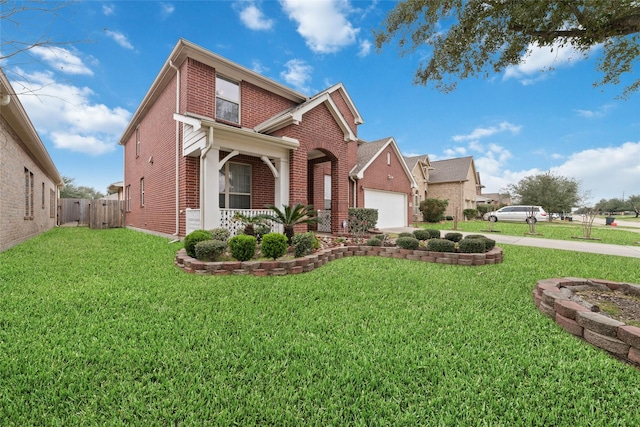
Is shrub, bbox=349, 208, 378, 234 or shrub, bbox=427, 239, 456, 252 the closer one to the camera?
shrub, bbox=427, 239, 456, 252

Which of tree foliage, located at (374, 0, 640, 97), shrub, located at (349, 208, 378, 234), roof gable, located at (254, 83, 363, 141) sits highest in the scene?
roof gable, located at (254, 83, 363, 141)

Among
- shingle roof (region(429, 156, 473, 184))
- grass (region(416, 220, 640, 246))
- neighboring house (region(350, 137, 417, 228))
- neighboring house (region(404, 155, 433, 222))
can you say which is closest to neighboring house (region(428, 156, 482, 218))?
shingle roof (region(429, 156, 473, 184))

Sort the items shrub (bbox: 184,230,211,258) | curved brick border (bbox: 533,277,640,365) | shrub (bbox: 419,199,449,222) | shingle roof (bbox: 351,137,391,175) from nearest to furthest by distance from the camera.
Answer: curved brick border (bbox: 533,277,640,365)
shrub (bbox: 184,230,211,258)
shingle roof (bbox: 351,137,391,175)
shrub (bbox: 419,199,449,222)

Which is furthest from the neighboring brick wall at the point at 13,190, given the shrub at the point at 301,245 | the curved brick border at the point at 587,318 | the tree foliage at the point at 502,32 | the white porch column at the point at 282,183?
the curved brick border at the point at 587,318

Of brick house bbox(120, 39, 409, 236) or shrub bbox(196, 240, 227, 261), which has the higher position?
brick house bbox(120, 39, 409, 236)

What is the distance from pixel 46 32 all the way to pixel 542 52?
242 inches

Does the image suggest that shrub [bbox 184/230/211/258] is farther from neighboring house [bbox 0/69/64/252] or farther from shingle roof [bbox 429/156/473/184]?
shingle roof [bbox 429/156/473/184]

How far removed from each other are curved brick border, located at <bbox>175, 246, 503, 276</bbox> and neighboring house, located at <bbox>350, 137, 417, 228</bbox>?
24.5 feet

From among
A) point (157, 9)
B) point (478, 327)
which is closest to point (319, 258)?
point (478, 327)

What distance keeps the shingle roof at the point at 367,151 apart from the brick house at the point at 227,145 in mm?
3099

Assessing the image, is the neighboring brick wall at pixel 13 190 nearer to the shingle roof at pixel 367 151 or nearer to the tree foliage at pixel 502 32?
the tree foliage at pixel 502 32

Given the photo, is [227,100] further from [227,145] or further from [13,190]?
[13,190]

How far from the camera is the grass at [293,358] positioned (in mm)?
1799

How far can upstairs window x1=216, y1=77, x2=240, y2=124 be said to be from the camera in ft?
32.9
